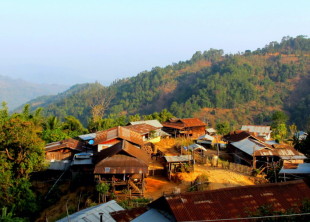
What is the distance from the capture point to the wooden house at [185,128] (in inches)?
1646

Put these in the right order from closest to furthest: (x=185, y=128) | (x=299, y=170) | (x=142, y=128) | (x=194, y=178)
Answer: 1. (x=299, y=170)
2. (x=194, y=178)
3. (x=142, y=128)
4. (x=185, y=128)

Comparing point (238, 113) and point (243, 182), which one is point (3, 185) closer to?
point (243, 182)

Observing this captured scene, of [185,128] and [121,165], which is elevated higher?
[121,165]

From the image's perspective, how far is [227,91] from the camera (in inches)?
3391

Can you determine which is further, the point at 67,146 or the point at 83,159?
the point at 67,146

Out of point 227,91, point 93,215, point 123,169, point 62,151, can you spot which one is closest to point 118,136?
point 123,169

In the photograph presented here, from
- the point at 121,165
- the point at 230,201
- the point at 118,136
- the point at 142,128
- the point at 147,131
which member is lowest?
the point at 147,131

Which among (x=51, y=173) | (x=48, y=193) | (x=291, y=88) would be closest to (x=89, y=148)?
(x=51, y=173)

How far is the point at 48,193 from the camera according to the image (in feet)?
74.5

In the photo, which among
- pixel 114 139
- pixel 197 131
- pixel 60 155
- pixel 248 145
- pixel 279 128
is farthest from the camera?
pixel 279 128

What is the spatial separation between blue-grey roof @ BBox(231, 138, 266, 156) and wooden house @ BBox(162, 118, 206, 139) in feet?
33.2

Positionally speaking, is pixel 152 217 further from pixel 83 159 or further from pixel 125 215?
pixel 83 159

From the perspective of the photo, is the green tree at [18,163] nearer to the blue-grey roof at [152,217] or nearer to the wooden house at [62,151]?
the wooden house at [62,151]

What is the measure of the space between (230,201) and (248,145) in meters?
20.4
